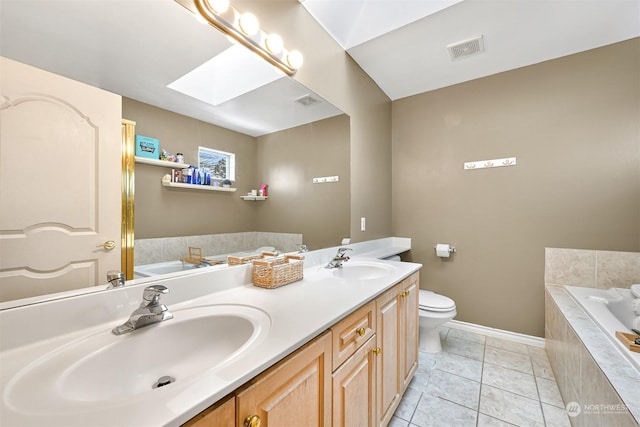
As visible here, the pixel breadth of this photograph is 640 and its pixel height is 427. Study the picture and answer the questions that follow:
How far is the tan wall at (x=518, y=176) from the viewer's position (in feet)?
6.36

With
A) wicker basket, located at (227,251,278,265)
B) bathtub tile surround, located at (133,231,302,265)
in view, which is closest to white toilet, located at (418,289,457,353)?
bathtub tile surround, located at (133,231,302,265)

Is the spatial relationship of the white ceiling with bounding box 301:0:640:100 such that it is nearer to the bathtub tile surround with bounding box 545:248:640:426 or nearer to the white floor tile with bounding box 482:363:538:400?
the bathtub tile surround with bounding box 545:248:640:426

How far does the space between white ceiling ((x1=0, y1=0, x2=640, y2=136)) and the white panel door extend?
7 centimetres

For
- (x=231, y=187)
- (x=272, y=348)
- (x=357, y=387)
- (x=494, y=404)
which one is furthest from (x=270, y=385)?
(x=494, y=404)

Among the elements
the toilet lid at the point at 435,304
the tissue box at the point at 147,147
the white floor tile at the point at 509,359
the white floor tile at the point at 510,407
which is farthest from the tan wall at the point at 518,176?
the tissue box at the point at 147,147

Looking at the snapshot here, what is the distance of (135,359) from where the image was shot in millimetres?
708

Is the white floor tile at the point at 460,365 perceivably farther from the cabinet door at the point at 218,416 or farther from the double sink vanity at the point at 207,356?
the cabinet door at the point at 218,416

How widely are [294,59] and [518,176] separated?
2.11 m

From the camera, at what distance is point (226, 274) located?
1159 mm

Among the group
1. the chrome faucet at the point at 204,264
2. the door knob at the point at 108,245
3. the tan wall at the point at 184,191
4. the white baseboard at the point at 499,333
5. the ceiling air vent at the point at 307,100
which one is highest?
the ceiling air vent at the point at 307,100

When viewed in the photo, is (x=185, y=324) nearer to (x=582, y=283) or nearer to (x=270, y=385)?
(x=270, y=385)

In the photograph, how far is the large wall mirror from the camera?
74 centimetres

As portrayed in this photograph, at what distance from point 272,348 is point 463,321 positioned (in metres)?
2.52

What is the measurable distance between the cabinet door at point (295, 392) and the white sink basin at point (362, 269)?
80 centimetres
